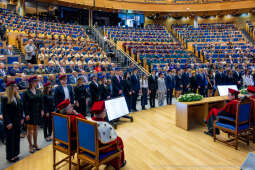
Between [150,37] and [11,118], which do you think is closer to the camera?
[11,118]

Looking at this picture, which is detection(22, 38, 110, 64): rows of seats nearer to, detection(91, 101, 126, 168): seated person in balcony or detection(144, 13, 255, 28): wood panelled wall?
detection(91, 101, 126, 168): seated person in balcony

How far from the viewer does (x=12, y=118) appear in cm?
297

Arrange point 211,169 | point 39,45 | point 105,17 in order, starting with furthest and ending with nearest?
point 105,17 → point 39,45 → point 211,169

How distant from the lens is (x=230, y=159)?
3049 mm

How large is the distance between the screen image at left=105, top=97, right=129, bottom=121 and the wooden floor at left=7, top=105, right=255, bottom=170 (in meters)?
0.30

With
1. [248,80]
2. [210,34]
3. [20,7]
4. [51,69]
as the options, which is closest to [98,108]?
[51,69]

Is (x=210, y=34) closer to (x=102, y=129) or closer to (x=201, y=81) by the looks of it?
(x=201, y=81)

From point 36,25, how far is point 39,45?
3.56 meters

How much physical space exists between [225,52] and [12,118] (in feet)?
45.4

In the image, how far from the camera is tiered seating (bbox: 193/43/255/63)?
12.5m

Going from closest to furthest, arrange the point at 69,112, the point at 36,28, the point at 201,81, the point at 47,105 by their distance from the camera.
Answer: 1. the point at 69,112
2. the point at 47,105
3. the point at 201,81
4. the point at 36,28

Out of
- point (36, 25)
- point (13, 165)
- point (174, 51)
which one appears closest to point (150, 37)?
point (174, 51)

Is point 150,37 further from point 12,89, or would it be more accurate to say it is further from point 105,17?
point 12,89

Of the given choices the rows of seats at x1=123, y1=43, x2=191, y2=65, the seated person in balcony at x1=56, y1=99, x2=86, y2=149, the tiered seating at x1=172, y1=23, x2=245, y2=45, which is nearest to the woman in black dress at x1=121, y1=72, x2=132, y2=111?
the seated person in balcony at x1=56, y1=99, x2=86, y2=149
